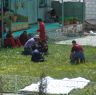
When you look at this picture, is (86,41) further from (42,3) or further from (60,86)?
(60,86)

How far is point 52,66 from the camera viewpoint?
21641 mm

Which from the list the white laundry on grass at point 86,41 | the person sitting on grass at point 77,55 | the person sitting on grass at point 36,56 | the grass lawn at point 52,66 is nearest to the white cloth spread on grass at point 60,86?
the grass lawn at point 52,66

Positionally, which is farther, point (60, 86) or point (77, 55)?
point (77, 55)

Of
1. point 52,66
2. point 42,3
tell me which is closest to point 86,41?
point 42,3

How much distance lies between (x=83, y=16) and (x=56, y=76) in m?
16.6

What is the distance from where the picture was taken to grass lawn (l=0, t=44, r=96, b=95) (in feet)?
63.7

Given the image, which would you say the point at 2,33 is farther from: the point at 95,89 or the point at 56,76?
the point at 95,89

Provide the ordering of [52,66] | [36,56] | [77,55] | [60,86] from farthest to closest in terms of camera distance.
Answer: [36,56]
[77,55]
[52,66]
[60,86]

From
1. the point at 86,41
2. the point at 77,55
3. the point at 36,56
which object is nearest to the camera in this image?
the point at 77,55

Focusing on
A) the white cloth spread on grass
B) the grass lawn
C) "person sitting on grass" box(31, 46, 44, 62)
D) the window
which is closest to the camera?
the white cloth spread on grass

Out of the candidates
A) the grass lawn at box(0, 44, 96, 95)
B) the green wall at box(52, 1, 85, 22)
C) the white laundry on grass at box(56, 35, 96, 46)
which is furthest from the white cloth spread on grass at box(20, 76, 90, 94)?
the green wall at box(52, 1, 85, 22)

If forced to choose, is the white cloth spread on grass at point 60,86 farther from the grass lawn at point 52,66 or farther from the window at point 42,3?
the window at point 42,3

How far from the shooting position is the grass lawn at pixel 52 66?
19417mm

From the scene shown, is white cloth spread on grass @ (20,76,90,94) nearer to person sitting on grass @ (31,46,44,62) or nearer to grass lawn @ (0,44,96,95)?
grass lawn @ (0,44,96,95)
